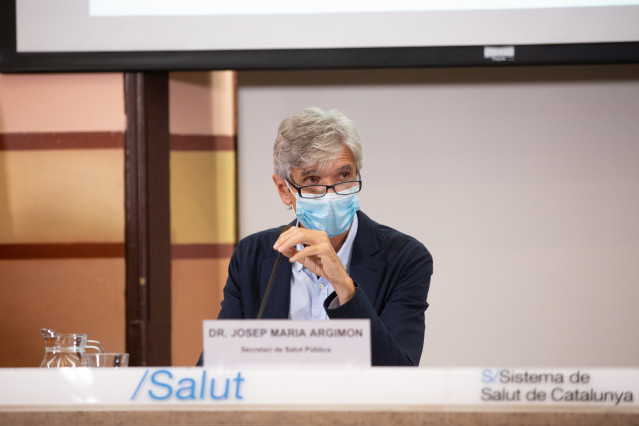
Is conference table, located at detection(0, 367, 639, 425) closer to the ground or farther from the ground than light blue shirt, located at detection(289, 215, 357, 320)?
farther from the ground

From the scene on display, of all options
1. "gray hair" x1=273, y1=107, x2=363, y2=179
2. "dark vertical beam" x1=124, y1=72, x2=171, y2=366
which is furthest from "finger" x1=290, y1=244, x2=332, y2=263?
"dark vertical beam" x1=124, y1=72, x2=171, y2=366

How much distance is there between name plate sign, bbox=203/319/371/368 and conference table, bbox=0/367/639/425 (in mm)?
31

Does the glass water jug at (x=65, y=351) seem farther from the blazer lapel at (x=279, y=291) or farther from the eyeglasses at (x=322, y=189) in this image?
the eyeglasses at (x=322, y=189)

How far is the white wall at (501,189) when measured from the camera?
2.50 metres

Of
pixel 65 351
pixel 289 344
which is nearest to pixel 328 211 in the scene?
pixel 65 351

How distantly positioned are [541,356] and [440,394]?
2.01 m

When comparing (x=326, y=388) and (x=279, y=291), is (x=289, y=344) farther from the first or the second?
(x=279, y=291)

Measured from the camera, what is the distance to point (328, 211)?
1.47 metres

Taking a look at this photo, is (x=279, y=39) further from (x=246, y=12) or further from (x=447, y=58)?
(x=447, y=58)

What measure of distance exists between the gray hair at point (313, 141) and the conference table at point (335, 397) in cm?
81

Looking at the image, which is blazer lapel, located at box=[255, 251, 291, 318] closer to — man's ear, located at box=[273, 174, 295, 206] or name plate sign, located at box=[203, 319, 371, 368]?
man's ear, located at box=[273, 174, 295, 206]

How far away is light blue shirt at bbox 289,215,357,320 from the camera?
1488 millimetres

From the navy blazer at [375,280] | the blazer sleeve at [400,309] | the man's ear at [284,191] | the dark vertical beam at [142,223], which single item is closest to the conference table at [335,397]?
the blazer sleeve at [400,309]

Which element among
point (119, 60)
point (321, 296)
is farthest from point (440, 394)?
point (119, 60)
